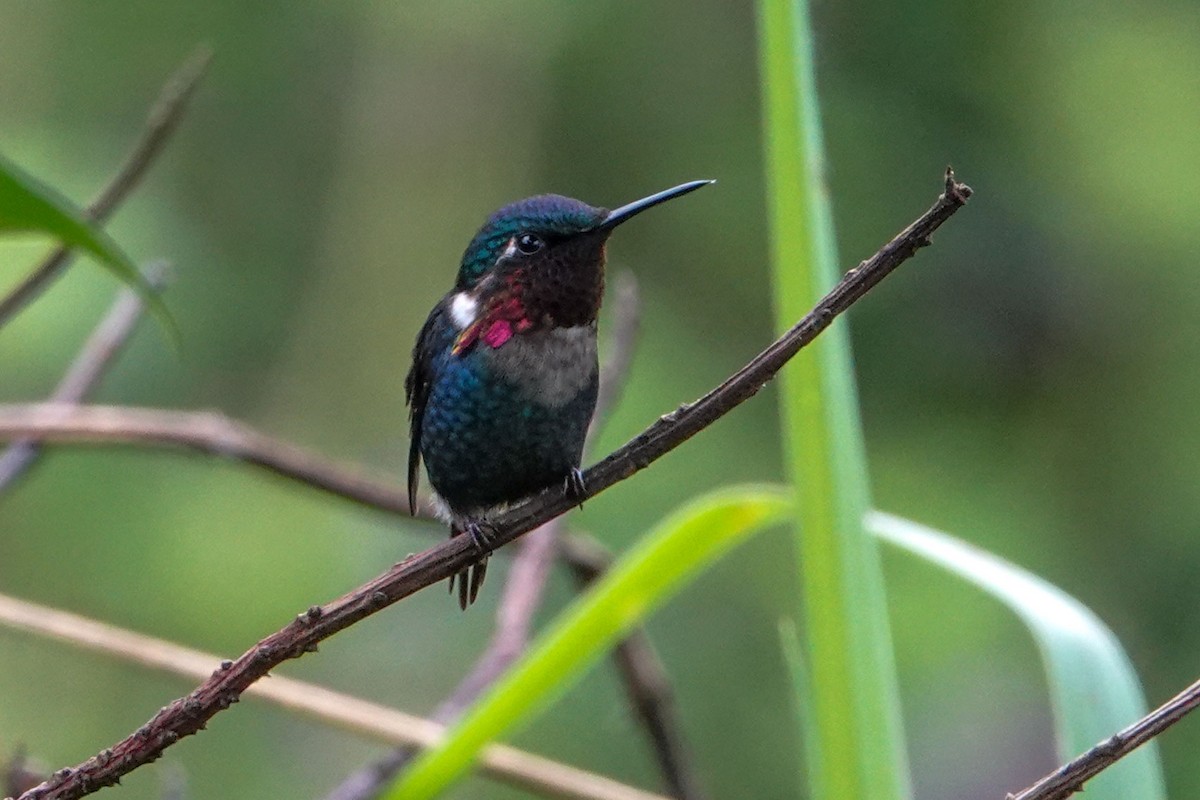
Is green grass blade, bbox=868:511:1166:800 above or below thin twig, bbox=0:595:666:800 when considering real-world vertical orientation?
below

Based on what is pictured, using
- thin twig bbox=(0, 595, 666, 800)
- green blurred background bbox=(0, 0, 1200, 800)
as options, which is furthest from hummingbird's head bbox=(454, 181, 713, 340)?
green blurred background bbox=(0, 0, 1200, 800)

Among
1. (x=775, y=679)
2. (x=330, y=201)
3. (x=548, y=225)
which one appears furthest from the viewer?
(x=330, y=201)

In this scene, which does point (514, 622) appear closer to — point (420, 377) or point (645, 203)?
point (420, 377)

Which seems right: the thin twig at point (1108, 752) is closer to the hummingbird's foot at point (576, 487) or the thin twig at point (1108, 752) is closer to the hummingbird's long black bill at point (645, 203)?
the hummingbird's foot at point (576, 487)

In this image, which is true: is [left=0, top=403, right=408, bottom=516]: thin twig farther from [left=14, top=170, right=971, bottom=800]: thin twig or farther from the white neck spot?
[left=14, top=170, right=971, bottom=800]: thin twig

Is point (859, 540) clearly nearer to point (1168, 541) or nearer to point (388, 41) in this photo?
point (1168, 541)

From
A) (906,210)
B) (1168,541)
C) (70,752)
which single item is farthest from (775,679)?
(70,752)

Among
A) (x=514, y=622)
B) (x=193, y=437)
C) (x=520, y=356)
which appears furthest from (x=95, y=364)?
(x=514, y=622)
